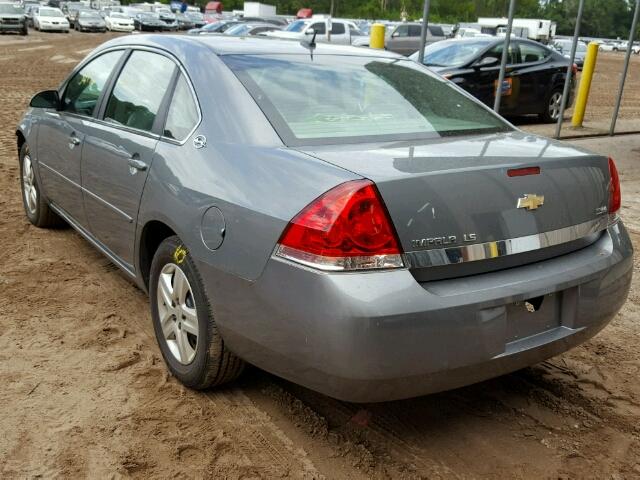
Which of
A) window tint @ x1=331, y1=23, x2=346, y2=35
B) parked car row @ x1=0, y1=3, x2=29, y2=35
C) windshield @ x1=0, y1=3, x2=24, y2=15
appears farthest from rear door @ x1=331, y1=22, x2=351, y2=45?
windshield @ x1=0, y1=3, x2=24, y2=15

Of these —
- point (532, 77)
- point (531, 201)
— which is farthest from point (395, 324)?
point (532, 77)

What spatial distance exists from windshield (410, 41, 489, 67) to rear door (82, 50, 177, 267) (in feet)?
28.5

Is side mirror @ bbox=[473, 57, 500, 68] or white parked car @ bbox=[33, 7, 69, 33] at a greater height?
side mirror @ bbox=[473, 57, 500, 68]

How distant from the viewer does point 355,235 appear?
2.40 m

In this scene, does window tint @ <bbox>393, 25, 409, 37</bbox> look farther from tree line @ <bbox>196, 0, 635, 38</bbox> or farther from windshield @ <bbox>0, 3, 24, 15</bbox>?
tree line @ <bbox>196, 0, 635, 38</bbox>

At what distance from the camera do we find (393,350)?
238 centimetres

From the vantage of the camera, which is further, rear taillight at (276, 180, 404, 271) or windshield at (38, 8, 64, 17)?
windshield at (38, 8, 64, 17)

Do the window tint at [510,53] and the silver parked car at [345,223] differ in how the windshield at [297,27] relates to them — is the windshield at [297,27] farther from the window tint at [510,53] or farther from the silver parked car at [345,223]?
the silver parked car at [345,223]

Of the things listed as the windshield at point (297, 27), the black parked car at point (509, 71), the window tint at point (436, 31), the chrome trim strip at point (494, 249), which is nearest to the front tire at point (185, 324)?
the chrome trim strip at point (494, 249)

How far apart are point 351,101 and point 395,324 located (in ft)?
4.43

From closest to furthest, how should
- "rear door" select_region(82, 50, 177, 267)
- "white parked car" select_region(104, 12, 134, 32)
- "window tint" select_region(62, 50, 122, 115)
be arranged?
1. "rear door" select_region(82, 50, 177, 267)
2. "window tint" select_region(62, 50, 122, 115)
3. "white parked car" select_region(104, 12, 134, 32)

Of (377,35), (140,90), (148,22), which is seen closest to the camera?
(140,90)

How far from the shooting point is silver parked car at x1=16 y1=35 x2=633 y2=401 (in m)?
2.41

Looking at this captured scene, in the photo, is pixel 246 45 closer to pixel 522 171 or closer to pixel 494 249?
pixel 522 171
